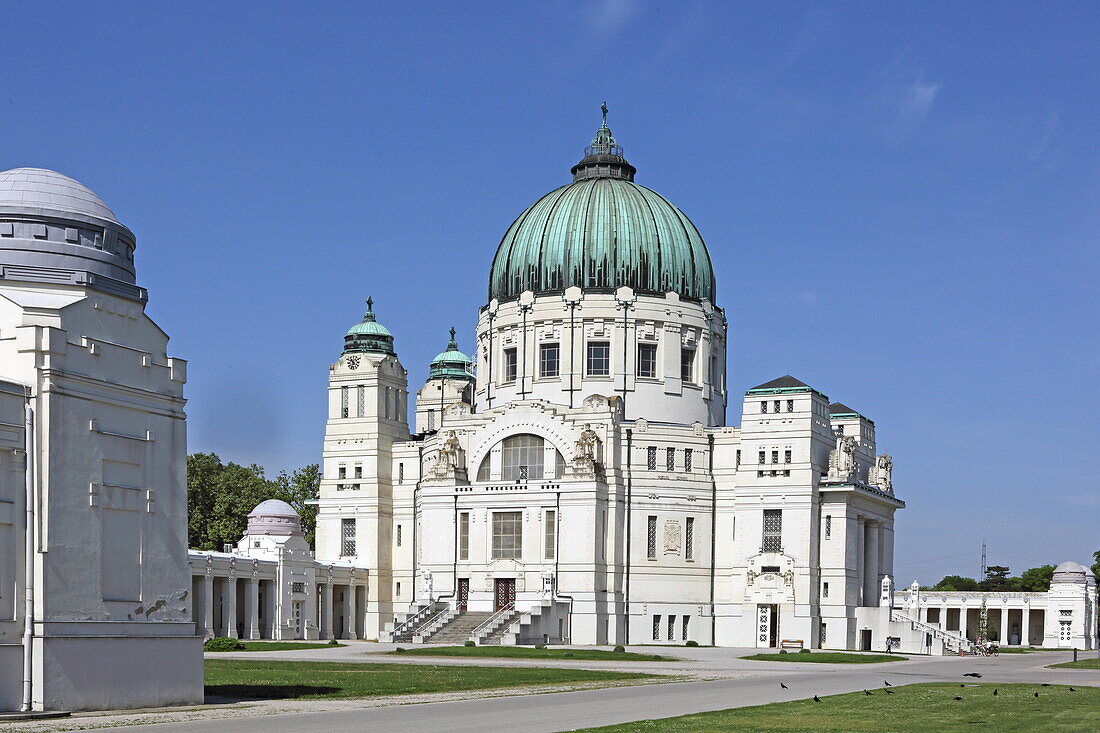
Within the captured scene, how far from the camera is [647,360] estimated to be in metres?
108

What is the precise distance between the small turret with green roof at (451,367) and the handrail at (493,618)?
36180mm

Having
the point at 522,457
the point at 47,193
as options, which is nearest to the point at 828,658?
the point at 522,457

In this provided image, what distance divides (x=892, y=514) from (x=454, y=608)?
33.6 meters

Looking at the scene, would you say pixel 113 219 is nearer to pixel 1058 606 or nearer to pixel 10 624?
pixel 10 624

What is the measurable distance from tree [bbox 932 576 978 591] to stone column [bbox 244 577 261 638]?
108m

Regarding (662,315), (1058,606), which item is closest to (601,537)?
(662,315)

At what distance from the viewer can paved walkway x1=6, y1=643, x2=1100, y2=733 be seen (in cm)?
3164

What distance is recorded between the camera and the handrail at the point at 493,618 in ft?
297

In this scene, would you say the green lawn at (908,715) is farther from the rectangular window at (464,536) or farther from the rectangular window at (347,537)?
the rectangular window at (347,537)

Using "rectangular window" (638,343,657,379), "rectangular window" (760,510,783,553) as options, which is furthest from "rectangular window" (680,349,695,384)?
"rectangular window" (760,510,783,553)

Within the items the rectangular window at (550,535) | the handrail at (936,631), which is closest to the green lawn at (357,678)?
the rectangular window at (550,535)

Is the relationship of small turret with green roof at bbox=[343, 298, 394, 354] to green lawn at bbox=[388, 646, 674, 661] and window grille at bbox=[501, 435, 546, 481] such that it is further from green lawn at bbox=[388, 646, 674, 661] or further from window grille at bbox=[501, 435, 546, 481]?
green lawn at bbox=[388, 646, 674, 661]

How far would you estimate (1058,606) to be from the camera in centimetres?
12769

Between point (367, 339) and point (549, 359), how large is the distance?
13.7 m
